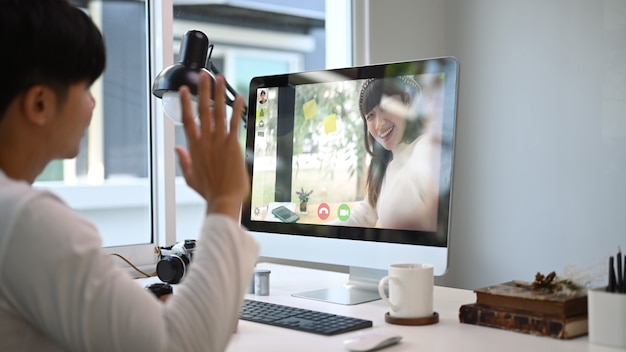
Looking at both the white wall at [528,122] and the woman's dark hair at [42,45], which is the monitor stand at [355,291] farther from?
the white wall at [528,122]

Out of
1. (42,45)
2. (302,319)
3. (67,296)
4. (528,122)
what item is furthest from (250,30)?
(67,296)

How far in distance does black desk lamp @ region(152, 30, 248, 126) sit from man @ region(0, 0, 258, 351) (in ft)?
2.39

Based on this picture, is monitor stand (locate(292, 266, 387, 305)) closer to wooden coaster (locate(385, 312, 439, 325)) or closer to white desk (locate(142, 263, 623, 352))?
white desk (locate(142, 263, 623, 352))

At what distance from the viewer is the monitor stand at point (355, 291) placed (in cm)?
161

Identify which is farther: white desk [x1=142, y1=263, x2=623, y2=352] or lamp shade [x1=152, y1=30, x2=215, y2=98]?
lamp shade [x1=152, y1=30, x2=215, y2=98]

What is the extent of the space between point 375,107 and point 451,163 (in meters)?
0.23

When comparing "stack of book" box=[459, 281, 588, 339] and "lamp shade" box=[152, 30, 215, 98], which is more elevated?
"lamp shade" box=[152, 30, 215, 98]

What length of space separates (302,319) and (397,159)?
1.39 ft

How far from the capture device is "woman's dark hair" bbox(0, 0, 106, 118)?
0.79 meters

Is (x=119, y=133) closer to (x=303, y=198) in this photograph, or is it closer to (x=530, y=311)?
(x=303, y=198)

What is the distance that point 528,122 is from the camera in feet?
8.80

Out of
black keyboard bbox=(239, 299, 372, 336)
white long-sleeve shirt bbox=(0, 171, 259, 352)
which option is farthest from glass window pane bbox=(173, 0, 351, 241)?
white long-sleeve shirt bbox=(0, 171, 259, 352)

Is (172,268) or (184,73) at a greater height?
(184,73)

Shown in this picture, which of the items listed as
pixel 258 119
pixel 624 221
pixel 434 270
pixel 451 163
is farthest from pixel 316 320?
pixel 624 221
